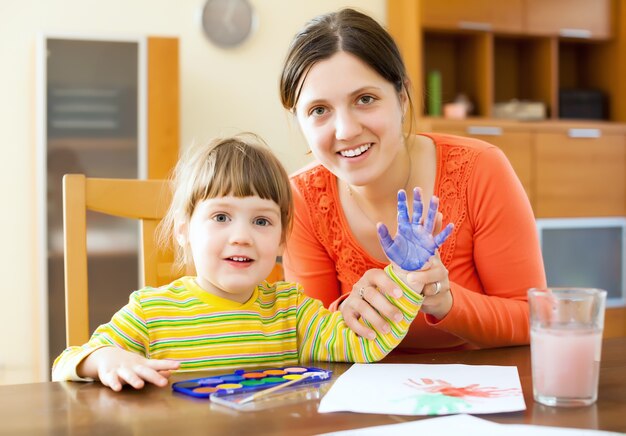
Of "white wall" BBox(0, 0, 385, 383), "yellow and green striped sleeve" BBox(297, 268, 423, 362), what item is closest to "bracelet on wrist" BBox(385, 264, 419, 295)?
"yellow and green striped sleeve" BBox(297, 268, 423, 362)

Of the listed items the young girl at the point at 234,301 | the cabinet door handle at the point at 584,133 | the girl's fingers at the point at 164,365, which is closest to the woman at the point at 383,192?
the young girl at the point at 234,301

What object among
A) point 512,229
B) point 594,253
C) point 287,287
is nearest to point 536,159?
point 594,253

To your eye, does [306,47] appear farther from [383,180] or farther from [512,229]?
[512,229]

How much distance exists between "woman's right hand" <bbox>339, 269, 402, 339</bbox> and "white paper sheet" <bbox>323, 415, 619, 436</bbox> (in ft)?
1.18

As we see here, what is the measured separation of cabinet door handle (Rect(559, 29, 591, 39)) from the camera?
4.26 meters

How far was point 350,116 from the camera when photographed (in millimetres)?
1451

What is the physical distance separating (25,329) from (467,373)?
9.68 feet

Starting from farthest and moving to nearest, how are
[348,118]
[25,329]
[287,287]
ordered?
[25,329], [348,118], [287,287]

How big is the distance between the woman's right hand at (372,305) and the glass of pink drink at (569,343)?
314 millimetres

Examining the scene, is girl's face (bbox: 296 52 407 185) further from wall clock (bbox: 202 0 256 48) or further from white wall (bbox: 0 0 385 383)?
wall clock (bbox: 202 0 256 48)

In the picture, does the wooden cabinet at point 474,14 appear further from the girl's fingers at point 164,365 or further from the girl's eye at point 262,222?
the girl's fingers at point 164,365

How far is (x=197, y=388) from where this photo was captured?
0.96 metres

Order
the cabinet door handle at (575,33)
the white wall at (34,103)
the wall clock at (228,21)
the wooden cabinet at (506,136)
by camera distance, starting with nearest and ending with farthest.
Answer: the white wall at (34,103), the wall clock at (228,21), the wooden cabinet at (506,136), the cabinet door handle at (575,33)

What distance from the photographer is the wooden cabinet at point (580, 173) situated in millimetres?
4148
